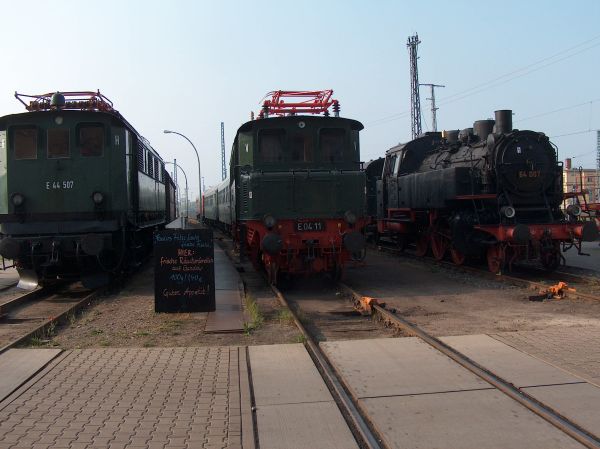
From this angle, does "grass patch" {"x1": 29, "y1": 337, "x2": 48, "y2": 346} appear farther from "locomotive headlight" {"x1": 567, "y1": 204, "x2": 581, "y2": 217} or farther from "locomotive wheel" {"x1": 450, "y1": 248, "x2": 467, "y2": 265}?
"locomotive headlight" {"x1": 567, "y1": 204, "x2": 581, "y2": 217}

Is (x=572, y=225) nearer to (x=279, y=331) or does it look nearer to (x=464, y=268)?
(x=464, y=268)

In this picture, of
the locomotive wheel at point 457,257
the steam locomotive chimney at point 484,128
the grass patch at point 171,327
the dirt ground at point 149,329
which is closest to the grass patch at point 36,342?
the dirt ground at point 149,329

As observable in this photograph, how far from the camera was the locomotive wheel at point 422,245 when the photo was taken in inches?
638

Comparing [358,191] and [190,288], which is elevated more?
[358,191]

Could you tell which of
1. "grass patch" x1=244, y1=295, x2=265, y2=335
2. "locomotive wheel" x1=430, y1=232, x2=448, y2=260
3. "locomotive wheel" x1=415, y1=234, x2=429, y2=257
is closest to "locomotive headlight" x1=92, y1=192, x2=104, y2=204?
"grass patch" x1=244, y1=295, x2=265, y2=335

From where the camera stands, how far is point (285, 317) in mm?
7762

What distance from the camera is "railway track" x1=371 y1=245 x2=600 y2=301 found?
31.1 feet

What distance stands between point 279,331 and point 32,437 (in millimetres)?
3662

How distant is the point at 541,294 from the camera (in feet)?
31.3

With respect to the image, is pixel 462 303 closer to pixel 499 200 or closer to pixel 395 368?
pixel 499 200

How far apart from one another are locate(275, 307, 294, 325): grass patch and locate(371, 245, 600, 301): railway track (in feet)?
16.0

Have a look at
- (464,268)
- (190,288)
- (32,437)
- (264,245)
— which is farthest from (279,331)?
(464,268)

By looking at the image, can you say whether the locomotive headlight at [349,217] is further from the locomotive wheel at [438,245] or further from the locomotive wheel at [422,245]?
the locomotive wheel at [422,245]

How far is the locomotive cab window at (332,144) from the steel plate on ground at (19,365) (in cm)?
669
